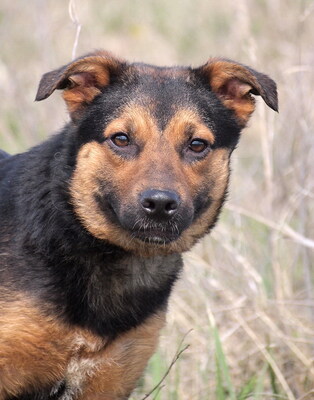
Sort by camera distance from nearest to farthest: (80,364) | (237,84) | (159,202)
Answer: (159,202) → (80,364) → (237,84)

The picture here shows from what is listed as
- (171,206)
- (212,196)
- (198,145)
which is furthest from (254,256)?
(171,206)

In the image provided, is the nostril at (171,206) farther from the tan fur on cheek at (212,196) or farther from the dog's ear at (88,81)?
the dog's ear at (88,81)

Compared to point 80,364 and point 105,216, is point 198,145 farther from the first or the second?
point 80,364

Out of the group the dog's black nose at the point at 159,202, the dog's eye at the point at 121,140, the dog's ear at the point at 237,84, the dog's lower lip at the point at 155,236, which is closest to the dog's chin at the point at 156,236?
the dog's lower lip at the point at 155,236

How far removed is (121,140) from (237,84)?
93 cm

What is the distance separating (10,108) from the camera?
33.1 feet

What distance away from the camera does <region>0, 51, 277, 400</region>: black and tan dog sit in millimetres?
4723

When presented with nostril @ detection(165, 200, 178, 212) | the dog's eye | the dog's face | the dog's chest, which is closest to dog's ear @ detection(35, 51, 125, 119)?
the dog's face

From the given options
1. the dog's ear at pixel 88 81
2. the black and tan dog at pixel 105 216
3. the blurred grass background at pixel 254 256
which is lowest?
the blurred grass background at pixel 254 256

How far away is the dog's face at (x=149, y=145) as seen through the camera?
15.5 feet

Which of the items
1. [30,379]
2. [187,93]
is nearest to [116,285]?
[30,379]

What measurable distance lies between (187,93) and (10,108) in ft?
17.4

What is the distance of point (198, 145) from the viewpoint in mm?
5039

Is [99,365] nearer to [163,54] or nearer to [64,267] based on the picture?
[64,267]
